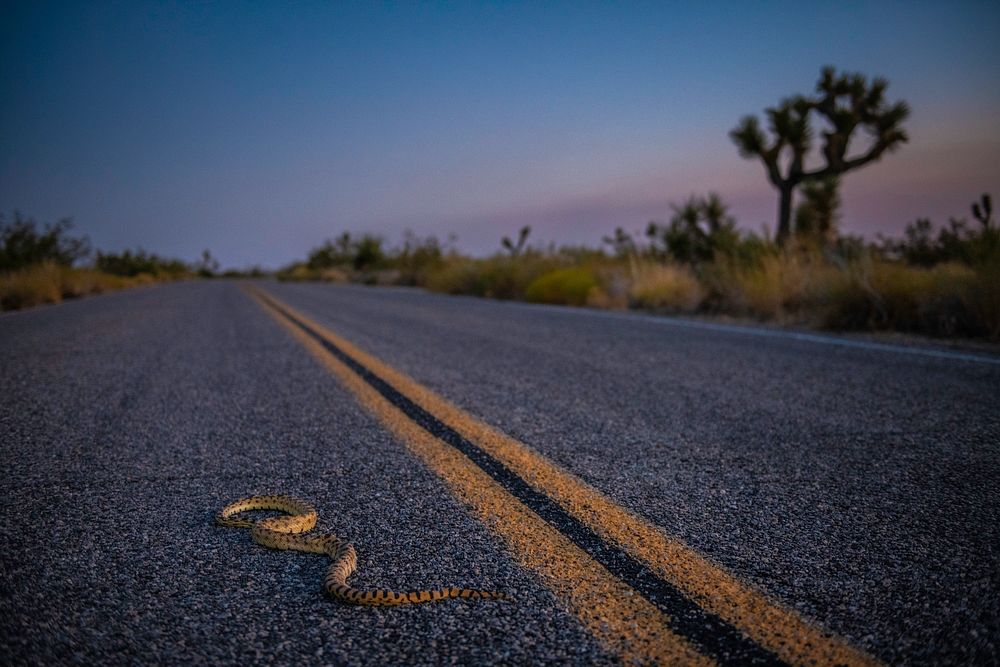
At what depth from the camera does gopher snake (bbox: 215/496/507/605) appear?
139 centimetres

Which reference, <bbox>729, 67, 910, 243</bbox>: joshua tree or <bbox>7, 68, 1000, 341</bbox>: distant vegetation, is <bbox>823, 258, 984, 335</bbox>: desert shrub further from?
<bbox>729, 67, 910, 243</bbox>: joshua tree

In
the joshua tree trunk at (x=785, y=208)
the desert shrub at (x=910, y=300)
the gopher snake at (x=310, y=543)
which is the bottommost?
the gopher snake at (x=310, y=543)

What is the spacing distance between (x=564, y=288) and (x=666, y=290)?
310 centimetres

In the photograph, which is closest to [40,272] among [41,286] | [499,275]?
[41,286]

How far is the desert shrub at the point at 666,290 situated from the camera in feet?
35.3

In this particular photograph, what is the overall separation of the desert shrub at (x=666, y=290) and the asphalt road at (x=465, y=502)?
6227mm

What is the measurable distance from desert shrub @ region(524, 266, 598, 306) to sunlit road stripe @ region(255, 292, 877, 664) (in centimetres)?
1092

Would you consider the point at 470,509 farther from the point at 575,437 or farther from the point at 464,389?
the point at 464,389

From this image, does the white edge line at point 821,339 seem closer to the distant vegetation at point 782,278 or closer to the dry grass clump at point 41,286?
the distant vegetation at point 782,278

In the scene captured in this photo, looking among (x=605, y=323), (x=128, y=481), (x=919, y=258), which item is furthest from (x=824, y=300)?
(x=919, y=258)

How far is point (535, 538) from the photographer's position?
1.66m

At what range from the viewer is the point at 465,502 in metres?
1.93

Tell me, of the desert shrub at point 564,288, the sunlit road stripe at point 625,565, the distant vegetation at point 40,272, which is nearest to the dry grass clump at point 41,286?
the distant vegetation at point 40,272

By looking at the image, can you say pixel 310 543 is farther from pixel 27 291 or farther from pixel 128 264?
pixel 128 264
